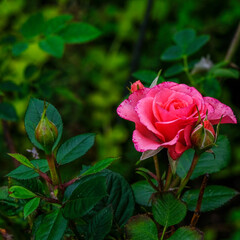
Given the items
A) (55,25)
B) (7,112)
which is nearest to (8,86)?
(7,112)

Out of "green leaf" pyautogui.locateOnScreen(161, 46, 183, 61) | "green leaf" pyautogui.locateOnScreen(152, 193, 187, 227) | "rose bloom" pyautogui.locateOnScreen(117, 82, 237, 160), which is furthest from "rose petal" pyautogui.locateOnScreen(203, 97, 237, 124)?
"green leaf" pyautogui.locateOnScreen(161, 46, 183, 61)

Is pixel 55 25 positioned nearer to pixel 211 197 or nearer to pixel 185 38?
pixel 185 38

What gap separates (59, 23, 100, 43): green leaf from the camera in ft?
3.00

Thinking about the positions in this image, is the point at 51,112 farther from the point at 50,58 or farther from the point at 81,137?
the point at 50,58

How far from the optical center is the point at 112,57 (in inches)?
73.5

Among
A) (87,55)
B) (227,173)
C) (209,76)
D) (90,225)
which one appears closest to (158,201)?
(90,225)

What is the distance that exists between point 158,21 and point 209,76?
0.96m

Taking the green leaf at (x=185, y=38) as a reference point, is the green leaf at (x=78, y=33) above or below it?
below

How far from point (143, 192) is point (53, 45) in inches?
20.1

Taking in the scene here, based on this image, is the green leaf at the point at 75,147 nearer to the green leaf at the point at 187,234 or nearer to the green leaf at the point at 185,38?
the green leaf at the point at 187,234

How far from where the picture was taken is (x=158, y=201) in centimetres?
44

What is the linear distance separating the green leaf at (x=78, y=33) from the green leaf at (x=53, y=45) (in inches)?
1.0

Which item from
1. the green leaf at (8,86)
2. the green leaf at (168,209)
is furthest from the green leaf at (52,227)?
the green leaf at (8,86)

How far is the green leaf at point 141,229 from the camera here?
432mm
